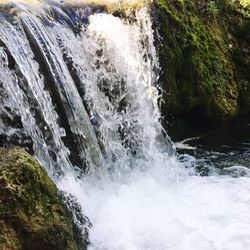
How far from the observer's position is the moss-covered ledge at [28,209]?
3.64 metres

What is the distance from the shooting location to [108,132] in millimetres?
6516

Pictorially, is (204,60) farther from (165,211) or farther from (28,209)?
(28,209)

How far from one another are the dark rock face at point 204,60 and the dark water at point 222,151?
0.87 ft

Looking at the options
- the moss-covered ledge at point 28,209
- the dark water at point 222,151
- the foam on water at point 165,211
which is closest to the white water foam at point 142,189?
the foam on water at point 165,211

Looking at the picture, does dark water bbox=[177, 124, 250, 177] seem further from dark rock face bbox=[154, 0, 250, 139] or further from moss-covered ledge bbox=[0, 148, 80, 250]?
moss-covered ledge bbox=[0, 148, 80, 250]

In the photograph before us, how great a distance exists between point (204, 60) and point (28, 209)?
516cm

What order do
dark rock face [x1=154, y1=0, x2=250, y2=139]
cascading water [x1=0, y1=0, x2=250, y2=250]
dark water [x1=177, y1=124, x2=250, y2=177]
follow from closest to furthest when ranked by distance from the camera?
cascading water [x1=0, y1=0, x2=250, y2=250] → dark water [x1=177, y1=124, x2=250, y2=177] → dark rock face [x1=154, y1=0, x2=250, y2=139]

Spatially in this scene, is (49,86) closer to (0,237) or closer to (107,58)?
(107,58)

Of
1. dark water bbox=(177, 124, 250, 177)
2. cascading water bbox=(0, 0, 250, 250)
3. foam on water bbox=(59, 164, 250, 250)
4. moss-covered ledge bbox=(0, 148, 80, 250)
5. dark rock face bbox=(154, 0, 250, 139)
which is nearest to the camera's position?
moss-covered ledge bbox=(0, 148, 80, 250)

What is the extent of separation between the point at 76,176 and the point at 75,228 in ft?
3.76

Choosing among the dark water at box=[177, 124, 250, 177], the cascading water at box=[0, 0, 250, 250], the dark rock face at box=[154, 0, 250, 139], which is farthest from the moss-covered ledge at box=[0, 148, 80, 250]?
the dark rock face at box=[154, 0, 250, 139]

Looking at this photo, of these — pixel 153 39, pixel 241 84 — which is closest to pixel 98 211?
pixel 153 39

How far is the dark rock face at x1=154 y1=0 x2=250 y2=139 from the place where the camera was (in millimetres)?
7609

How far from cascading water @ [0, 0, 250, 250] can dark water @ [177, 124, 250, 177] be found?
224 mm
